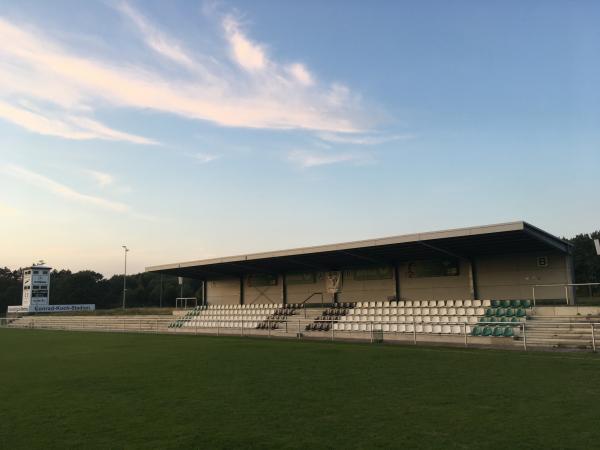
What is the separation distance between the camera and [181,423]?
21.5 feet

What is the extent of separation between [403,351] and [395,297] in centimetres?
1309

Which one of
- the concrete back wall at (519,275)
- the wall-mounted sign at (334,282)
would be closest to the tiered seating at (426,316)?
the concrete back wall at (519,275)

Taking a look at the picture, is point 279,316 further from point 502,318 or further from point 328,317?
point 502,318

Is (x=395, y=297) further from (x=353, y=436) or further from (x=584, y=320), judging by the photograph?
(x=353, y=436)

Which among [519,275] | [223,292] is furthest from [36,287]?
[519,275]

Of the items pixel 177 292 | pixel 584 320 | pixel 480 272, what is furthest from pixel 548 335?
pixel 177 292

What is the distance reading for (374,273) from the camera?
2958 cm

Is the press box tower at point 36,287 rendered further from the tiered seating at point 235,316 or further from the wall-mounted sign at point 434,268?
the wall-mounted sign at point 434,268

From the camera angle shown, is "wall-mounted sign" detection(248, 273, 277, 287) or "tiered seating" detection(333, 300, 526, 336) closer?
"tiered seating" detection(333, 300, 526, 336)

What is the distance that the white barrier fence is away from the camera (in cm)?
1809

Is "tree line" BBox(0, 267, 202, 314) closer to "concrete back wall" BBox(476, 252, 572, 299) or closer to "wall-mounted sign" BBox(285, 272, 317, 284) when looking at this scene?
"wall-mounted sign" BBox(285, 272, 317, 284)

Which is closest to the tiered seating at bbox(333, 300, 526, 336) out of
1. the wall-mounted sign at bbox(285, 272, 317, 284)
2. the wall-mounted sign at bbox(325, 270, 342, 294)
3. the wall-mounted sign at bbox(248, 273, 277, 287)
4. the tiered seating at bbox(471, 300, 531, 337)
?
the tiered seating at bbox(471, 300, 531, 337)

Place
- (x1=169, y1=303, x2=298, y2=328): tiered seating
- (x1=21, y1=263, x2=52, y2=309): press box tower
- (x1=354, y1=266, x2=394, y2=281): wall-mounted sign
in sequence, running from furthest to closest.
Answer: (x1=21, y1=263, x2=52, y2=309): press box tower → (x1=169, y1=303, x2=298, y2=328): tiered seating → (x1=354, y1=266, x2=394, y2=281): wall-mounted sign

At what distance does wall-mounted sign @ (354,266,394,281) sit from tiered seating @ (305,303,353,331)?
2501mm
